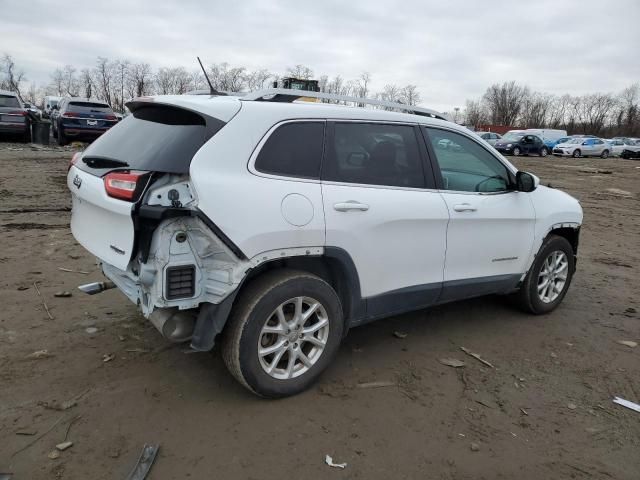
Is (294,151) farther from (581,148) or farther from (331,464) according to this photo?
(581,148)

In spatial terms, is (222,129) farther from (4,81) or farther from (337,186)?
(4,81)

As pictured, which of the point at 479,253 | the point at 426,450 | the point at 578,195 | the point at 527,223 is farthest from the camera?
the point at 578,195

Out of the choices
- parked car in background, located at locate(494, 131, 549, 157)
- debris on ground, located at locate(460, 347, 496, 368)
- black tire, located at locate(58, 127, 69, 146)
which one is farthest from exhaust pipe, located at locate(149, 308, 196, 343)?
parked car in background, located at locate(494, 131, 549, 157)

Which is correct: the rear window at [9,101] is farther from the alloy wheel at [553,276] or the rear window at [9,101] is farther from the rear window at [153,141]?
the alloy wheel at [553,276]

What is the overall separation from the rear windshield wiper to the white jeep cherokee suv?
0.06 feet

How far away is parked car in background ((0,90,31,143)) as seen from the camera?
18.8 m

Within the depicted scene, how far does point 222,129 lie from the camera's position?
294 centimetres

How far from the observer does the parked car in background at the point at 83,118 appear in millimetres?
18516

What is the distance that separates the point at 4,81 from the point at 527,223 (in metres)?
98.5

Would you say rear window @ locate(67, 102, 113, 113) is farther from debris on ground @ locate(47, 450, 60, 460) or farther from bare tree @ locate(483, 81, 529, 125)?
bare tree @ locate(483, 81, 529, 125)

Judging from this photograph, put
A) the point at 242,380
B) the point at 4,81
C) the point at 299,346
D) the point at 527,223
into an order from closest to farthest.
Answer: the point at 242,380, the point at 299,346, the point at 527,223, the point at 4,81

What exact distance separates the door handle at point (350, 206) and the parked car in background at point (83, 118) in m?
17.4

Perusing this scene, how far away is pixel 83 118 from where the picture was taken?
1852 centimetres

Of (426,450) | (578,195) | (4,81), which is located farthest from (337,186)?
(4,81)
